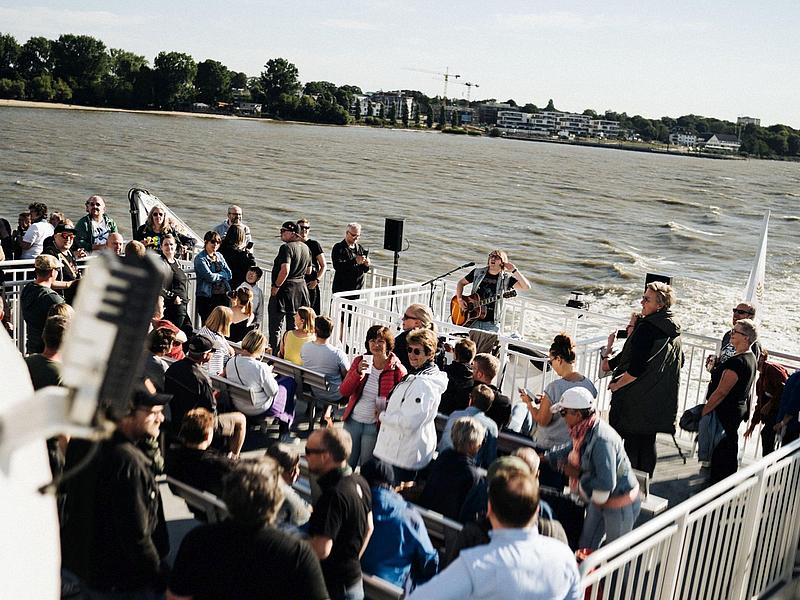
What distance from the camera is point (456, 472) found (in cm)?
470

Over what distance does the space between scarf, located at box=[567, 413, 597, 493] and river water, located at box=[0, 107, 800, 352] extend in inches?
656

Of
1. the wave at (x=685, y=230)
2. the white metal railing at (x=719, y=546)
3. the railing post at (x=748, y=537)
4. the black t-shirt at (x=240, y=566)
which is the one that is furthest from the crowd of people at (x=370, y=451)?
the wave at (x=685, y=230)

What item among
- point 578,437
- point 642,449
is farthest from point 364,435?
point 642,449

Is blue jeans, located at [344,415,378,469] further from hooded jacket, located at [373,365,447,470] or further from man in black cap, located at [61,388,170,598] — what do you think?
man in black cap, located at [61,388,170,598]

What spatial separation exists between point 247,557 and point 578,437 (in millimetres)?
2510

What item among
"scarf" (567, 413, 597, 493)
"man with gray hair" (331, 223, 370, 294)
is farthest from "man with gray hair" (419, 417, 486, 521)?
"man with gray hair" (331, 223, 370, 294)

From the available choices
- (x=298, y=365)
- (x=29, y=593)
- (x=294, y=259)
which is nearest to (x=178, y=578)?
(x=29, y=593)

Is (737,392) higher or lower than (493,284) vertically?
lower

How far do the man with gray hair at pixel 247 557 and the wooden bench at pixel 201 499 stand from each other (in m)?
1.34

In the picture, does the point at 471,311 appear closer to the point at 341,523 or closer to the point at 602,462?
the point at 602,462

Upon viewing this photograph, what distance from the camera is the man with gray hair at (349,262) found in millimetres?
10953

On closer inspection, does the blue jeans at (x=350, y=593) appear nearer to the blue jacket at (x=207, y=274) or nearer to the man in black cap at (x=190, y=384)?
the man in black cap at (x=190, y=384)

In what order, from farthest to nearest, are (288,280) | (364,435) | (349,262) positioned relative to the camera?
(349,262) < (288,280) < (364,435)

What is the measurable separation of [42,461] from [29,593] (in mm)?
322
